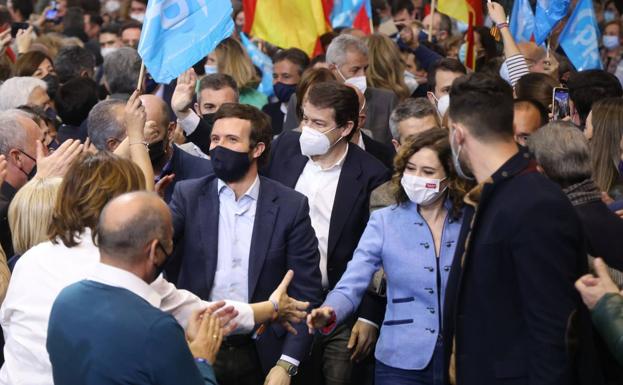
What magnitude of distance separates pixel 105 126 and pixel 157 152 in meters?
A: 0.41

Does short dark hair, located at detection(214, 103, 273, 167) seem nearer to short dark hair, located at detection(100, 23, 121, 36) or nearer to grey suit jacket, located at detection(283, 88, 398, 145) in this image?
grey suit jacket, located at detection(283, 88, 398, 145)

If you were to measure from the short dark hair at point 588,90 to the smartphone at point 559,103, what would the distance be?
0.48m

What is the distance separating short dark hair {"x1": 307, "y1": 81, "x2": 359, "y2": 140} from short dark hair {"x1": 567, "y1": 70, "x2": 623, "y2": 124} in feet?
6.63

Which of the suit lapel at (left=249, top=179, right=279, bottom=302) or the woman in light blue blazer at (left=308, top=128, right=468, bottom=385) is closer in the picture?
the woman in light blue blazer at (left=308, top=128, right=468, bottom=385)

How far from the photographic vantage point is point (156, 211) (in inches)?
189

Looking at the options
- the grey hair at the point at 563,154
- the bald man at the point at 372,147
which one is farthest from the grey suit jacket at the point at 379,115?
the grey hair at the point at 563,154

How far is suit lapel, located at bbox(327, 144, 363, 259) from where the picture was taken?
25.2ft

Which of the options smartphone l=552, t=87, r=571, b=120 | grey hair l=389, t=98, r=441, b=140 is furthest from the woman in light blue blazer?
smartphone l=552, t=87, r=571, b=120

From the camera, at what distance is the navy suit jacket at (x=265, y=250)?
22.3 ft

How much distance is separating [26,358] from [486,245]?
2.16 metres

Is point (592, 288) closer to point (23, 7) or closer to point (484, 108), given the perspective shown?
point (484, 108)

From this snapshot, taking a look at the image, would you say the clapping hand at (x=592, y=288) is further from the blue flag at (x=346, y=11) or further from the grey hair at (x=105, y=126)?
the blue flag at (x=346, y=11)

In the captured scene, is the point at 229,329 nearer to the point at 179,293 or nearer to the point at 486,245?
the point at 179,293

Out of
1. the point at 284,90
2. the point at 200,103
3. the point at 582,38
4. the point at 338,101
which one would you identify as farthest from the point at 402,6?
the point at 338,101
